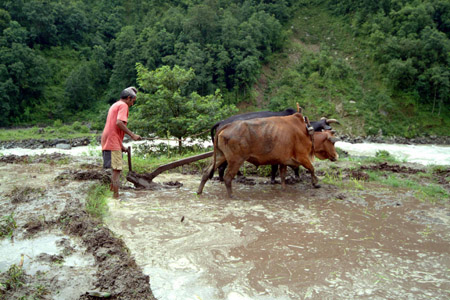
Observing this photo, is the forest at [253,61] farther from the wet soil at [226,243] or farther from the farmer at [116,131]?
the wet soil at [226,243]

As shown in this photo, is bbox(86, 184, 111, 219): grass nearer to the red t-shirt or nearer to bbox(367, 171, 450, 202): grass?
the red t-shirt

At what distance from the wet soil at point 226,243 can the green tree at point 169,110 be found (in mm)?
5367

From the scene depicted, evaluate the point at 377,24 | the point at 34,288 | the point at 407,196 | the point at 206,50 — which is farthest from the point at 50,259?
the point at 377,24

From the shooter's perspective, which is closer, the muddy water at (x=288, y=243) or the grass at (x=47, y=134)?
the muddy water at (x=288, y=243)

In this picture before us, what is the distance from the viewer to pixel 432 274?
12.6 ft

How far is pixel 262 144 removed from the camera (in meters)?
6.85

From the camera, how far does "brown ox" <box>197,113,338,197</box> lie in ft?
22.1

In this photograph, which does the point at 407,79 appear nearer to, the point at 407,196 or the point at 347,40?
the point at 347,40

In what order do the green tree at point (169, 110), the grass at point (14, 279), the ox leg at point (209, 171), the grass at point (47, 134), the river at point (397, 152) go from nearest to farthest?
the grass at point (14, 279) → the ox leg at point (209, 171) → the green tree at point (169, 110) → the river at point (397, 152) → the grass at point (47, 134)

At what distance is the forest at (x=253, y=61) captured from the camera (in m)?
37.2

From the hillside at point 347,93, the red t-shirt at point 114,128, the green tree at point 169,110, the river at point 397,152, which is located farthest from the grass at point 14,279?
the hillside at point 347,93

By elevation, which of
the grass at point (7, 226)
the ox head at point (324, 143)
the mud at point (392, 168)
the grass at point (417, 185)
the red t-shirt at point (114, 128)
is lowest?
the mud at point (392, 168)

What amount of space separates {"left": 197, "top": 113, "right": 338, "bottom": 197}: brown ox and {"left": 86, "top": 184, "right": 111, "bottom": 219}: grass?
69.5 inches

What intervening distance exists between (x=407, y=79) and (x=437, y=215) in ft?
124
